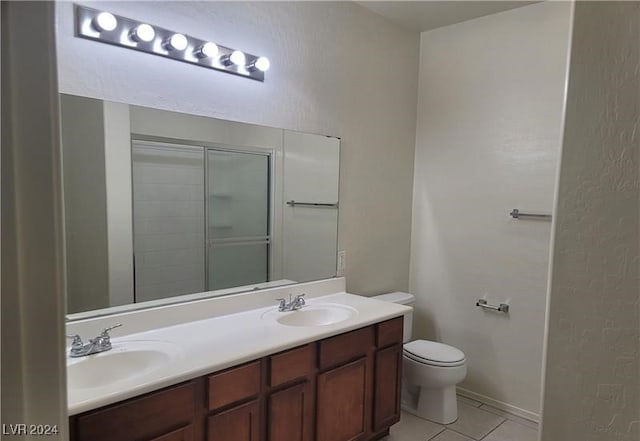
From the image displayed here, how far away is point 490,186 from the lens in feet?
9.83

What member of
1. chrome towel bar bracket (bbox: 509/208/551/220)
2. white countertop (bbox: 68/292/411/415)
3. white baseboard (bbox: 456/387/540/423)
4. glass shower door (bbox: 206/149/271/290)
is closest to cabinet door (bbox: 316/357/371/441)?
white countertop (bbox: 68/292/411/415)

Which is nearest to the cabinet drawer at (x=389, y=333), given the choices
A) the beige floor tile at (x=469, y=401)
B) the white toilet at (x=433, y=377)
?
the white toilet at (x=433, y=377)

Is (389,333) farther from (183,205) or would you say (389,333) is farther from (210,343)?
(183,205)

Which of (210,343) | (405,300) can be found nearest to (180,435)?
(210,343)

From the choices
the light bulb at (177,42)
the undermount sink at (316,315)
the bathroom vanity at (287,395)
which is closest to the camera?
the bathroom vanity at (287,395)

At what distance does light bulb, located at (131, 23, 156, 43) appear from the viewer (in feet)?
5.82

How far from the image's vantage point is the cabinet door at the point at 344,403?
2020 mm

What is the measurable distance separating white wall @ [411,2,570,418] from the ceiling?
0.09 metres

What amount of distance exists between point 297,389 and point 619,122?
169 centimetres

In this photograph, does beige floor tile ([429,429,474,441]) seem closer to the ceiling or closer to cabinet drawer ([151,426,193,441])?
cabinet drawer ([151,426,193,441])

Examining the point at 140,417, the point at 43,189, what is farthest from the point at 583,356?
the point at 140,417

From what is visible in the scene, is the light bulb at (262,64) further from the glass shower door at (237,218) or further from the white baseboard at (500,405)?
the white baseboard at (500,405)

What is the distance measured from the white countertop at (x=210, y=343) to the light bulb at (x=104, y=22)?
4.23ft

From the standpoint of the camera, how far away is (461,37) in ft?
10.1
